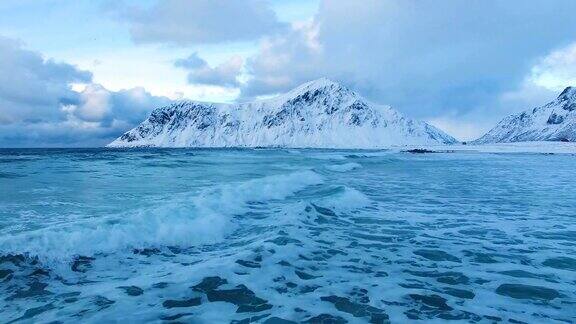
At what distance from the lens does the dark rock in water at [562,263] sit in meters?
8.85

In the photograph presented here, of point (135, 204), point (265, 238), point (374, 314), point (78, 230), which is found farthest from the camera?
point (135, 204)

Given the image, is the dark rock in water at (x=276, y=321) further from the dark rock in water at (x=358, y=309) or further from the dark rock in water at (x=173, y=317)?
the dark rock in water at (x=173, y=317)

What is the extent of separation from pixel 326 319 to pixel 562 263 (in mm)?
6067

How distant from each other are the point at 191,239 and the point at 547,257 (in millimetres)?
8771

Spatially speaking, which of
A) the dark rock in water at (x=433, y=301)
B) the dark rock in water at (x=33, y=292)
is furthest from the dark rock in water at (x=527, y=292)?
the dark rock in water at (x=33, y=292)

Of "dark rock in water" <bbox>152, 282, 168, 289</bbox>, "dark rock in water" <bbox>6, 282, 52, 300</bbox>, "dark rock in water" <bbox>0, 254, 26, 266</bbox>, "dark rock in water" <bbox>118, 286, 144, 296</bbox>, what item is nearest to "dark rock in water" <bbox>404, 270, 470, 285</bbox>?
"dark rock in water" <bbox>152, 282, 168, 289</bbox>

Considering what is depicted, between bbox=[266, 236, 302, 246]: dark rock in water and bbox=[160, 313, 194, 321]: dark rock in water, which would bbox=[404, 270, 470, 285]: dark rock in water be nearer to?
bbox=[266, 236, 302, 246]: dark rock in water

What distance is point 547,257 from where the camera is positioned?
31.4 feet

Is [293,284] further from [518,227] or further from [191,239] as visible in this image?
[518,227]

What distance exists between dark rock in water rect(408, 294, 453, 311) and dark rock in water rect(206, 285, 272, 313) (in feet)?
8.26

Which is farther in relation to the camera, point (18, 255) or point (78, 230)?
point (78, 230)

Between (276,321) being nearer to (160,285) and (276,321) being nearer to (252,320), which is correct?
(252,320)

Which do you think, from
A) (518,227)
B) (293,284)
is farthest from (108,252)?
(518,227)

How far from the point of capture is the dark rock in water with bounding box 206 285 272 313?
6854mm
